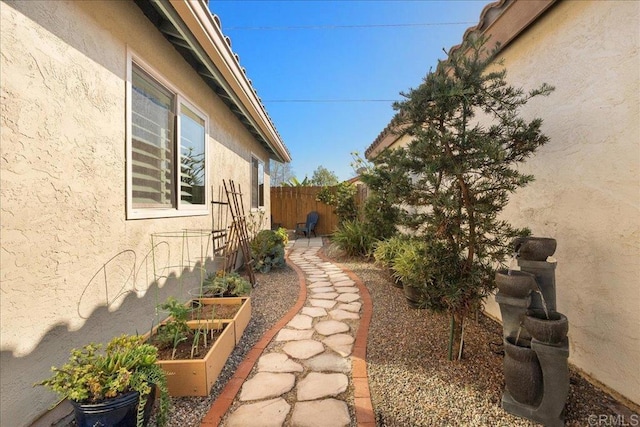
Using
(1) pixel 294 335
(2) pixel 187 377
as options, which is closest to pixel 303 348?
(1) pixel 294 335

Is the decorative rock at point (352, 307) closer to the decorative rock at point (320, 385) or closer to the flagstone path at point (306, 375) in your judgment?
the flagstone path at point (306, 375)

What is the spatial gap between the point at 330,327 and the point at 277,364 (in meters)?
0.93

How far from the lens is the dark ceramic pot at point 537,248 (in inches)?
79.8

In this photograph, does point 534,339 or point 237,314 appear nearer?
point 534,339

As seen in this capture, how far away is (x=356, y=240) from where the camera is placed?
745 centimetres

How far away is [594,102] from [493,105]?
2.25 ft

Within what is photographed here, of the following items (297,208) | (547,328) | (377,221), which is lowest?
(547,328)

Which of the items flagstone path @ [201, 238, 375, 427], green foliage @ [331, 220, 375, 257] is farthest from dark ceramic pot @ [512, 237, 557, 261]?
green foliage @ [331, 220, 375, 257]

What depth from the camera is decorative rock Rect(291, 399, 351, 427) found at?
190 centimetres

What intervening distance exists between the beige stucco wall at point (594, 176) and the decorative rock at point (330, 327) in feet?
6.71

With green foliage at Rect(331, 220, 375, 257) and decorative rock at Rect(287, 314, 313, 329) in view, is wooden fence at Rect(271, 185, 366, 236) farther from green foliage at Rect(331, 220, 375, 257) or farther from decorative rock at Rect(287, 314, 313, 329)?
decorative rock at Rect(287, 314, 313, 329)

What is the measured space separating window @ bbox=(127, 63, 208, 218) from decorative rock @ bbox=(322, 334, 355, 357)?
218 centimetres

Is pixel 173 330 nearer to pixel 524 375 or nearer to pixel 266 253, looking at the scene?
pixel 524 375

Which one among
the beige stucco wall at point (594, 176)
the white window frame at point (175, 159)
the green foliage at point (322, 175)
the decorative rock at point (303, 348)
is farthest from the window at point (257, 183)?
the green foliage at point (322, 175)
